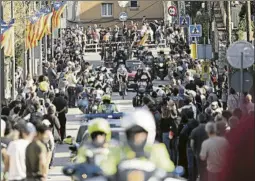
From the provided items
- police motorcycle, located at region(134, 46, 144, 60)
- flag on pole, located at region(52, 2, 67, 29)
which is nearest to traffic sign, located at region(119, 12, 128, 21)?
police motorcycle, located at region(134, 46, 144, 60)

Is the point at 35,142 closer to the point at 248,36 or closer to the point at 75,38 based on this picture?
the point at 248,36

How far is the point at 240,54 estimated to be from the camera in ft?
67.3

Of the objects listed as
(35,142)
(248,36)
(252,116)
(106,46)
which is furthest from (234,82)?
(106,46)

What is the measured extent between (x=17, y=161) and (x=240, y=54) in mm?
8539

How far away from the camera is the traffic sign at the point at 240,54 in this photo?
20516 millimetres

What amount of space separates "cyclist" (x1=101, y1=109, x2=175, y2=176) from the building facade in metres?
78.8

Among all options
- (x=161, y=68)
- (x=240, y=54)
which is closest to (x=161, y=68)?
(x=161, y=68)

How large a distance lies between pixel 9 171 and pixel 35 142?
1.70 feet

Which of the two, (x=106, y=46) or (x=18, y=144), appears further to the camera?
(x=106, y=46)

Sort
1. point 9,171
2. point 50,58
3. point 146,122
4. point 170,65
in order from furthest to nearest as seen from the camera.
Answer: point 50,58 → point 170,65 → point 9,171 → point 146,122

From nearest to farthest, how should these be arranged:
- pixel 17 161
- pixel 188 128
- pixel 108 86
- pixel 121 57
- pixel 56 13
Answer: pixel 17 161 < pixel 188 128 < pixel 108 86 < pixel 56 13 < pixel 121 57

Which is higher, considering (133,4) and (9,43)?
(133,4)

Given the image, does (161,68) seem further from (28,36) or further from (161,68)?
(28,36)

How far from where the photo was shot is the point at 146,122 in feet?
23.0
